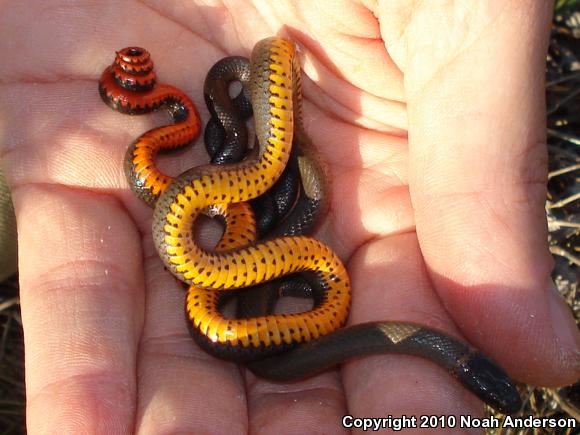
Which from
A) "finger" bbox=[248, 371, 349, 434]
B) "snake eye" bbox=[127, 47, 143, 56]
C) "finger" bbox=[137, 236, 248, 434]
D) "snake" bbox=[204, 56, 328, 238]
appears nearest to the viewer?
"finger" bbox=[137, 236, 248, 434]

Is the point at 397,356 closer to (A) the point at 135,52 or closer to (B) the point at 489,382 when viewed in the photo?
(B) the point at 489,382

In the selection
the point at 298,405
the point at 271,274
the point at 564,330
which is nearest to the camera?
the point at 564,330

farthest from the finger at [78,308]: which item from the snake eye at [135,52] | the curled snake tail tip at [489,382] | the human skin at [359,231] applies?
the curled snake tail tip at [489,382]

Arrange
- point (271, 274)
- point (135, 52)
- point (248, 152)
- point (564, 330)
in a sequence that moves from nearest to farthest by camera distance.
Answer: point (564, 330), point (271, 274), point (135, 52), point (248, 152)

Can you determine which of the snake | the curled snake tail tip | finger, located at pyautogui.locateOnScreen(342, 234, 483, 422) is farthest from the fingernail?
the snake

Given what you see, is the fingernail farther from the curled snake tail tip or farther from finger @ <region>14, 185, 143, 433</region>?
finger @ <region>14, 185, 143, 433</region>

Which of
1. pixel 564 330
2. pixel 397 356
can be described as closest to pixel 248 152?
pixel 397 356

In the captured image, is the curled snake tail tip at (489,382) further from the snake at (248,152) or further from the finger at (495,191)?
the snake at (248,152)
